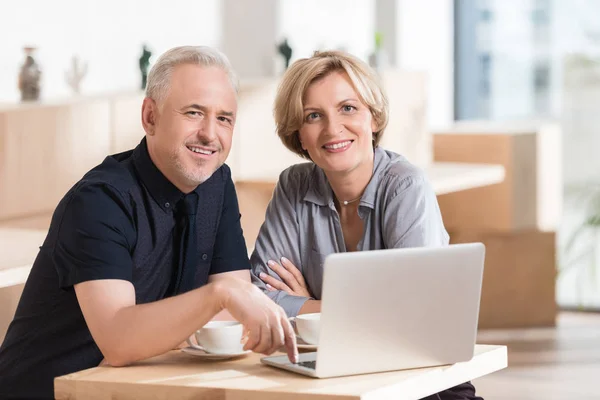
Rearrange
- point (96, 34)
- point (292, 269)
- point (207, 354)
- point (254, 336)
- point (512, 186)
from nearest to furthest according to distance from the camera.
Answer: point (254, 336), point (207, 354), point (292, 269), point (96, 34), point (512, 186)

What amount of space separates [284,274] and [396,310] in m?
0.83

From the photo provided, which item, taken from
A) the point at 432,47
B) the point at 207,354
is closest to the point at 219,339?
the point at 207,354

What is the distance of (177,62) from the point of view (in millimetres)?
2400

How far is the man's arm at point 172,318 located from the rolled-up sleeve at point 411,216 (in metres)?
0.71

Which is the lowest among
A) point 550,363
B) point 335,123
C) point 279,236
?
point 550,363

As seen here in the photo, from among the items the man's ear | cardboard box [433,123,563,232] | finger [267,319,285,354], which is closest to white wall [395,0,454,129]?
cardboard box [433,123,563,232]

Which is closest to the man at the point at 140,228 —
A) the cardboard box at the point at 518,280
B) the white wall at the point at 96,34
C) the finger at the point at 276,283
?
the finger at the point at 276,283

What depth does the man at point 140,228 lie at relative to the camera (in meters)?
2.23

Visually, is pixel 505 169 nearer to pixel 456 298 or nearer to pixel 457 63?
pixel 457 63

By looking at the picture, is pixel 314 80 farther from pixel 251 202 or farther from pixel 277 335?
pixel 251 202

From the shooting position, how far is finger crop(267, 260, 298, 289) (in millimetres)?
2799

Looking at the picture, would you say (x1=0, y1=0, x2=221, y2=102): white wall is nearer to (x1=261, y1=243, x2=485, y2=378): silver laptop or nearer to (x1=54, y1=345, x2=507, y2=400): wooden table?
(x1=54, y1=345, x2=507, y2=400): wooden table

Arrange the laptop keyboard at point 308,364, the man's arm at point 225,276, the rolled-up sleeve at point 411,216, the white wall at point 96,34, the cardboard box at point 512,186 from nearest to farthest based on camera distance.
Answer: the laptop keyboard at point 308,364, the man's arm at point 225,276, the rolled-up sleeve at point 411,216, the white wall at point 96,34, the cardboard box at point 512,186

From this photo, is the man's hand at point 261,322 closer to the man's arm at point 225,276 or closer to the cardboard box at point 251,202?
the man's arm at point 225,276
